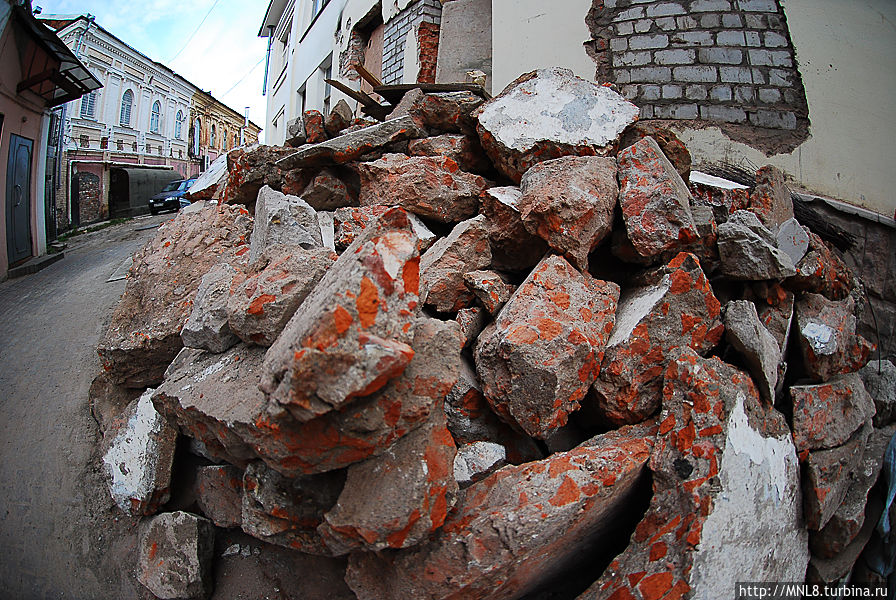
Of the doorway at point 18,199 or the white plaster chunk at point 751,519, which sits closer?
the white plaster chunk at point 751,519

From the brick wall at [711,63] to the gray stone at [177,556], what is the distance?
5.03 metres

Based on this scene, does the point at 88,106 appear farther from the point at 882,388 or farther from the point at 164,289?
the point at 882,388

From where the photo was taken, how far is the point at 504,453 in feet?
6.51

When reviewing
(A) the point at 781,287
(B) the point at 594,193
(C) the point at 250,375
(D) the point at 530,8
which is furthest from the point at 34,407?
(D) the point at 530,8

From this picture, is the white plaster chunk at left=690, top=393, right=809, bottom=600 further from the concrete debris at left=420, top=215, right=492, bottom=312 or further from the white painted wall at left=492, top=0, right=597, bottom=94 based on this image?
the white painted wall at left=492, top=0, right=597, bottom=94

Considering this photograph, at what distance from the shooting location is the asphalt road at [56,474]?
230 cm

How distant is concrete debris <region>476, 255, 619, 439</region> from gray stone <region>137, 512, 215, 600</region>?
55.5 inches

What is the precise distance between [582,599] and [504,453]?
0.56m

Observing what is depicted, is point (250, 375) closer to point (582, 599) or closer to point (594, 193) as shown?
point (582, 599)

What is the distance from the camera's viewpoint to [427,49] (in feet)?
24.0

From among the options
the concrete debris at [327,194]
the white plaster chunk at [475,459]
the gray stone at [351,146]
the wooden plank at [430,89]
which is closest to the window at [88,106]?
the wooden plank at [430,89]

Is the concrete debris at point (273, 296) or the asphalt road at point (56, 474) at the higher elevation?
the concrete debris at point (273, 296)

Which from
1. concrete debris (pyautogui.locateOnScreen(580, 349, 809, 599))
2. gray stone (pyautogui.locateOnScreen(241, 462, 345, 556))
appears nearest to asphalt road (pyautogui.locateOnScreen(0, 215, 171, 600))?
gray stone (pyautogui.locateOnScreen(241, 462, 345, 556))

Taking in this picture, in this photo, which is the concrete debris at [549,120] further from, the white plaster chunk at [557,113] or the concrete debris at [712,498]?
the concrete debris at [712,498]
